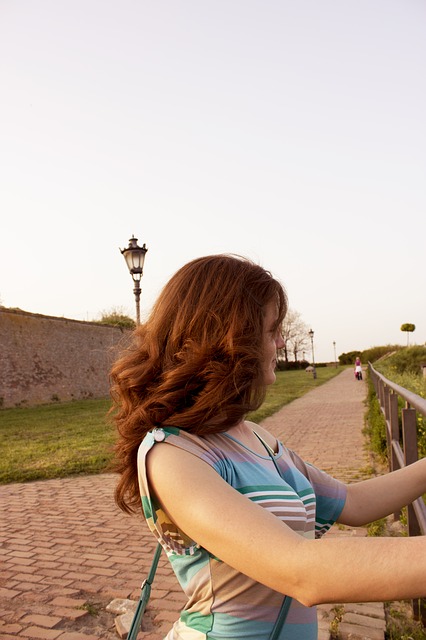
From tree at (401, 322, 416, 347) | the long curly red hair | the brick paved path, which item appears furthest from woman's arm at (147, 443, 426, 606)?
tree at (401, 322, 416, 347)

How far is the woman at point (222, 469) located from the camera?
2.98 feet

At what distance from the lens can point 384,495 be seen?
1.46 metres

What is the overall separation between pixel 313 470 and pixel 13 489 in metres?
6.89

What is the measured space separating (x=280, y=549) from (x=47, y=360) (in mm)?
25859

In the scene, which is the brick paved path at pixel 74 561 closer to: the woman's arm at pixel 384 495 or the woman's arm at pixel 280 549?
the woman's arm at pixel 384 495

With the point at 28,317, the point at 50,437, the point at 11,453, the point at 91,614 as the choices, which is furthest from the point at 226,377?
the point at 28,317

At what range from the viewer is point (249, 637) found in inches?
43.1

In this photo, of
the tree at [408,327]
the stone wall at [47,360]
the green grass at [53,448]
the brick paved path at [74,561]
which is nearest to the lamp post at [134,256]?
the green grass at [53,448]

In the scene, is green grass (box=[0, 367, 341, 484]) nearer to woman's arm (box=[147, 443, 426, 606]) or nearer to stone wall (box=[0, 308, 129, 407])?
woman's arm (box=[147, 443, 426, 606])

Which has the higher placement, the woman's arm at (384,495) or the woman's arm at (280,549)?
the woman's arm at (280,549)

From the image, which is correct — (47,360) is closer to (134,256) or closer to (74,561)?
(134,256)

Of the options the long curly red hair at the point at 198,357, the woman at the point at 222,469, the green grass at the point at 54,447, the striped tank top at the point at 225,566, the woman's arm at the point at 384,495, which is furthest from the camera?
the green grass at the point at 54,447

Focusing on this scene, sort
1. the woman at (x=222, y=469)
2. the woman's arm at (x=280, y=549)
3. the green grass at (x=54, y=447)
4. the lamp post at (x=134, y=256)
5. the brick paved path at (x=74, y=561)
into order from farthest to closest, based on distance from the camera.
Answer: the lamp post at (x=134, y=256), the green grass at (x=54, y=447), the brick paved path at (x=74, y=561), the woman at (x=222, y=469), the woman's arm at (x=280, y=549)

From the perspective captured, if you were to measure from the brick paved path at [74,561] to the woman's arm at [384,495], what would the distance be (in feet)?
6.16
